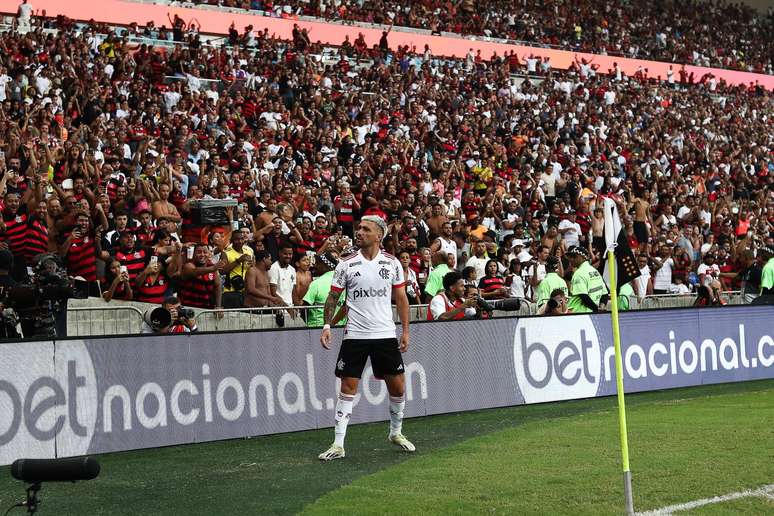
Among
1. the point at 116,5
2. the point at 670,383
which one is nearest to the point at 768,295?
the point at 670,383

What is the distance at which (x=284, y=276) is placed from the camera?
16172 millimetres

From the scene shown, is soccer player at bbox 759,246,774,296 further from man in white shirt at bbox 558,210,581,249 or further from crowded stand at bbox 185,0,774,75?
crowded stand at bbox 185,0,774,75

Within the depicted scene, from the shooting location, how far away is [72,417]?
406 inches

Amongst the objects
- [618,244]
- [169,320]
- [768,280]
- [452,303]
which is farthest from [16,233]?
[768,280]

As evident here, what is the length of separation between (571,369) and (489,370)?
147 centimetres

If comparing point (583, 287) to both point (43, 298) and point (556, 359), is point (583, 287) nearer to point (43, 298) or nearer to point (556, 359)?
point (556, 359)

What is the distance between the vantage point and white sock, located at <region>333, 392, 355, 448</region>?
32.8ft

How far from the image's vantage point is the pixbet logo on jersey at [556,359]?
14469mm

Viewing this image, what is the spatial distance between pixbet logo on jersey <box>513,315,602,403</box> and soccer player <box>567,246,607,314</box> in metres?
0.68

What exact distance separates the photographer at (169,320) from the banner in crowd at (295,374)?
39 cm

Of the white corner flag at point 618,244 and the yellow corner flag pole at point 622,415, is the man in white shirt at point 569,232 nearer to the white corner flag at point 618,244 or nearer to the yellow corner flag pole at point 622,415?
the white corner flag at point 618,244

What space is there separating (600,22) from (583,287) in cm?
3363

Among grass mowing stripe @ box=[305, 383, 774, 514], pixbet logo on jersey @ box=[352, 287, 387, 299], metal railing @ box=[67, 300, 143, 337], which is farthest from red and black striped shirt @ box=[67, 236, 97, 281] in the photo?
grass mowing stripe @ box=[305, 383, 774, 514]

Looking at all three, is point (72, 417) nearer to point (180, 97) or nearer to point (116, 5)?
point (180, 97)
